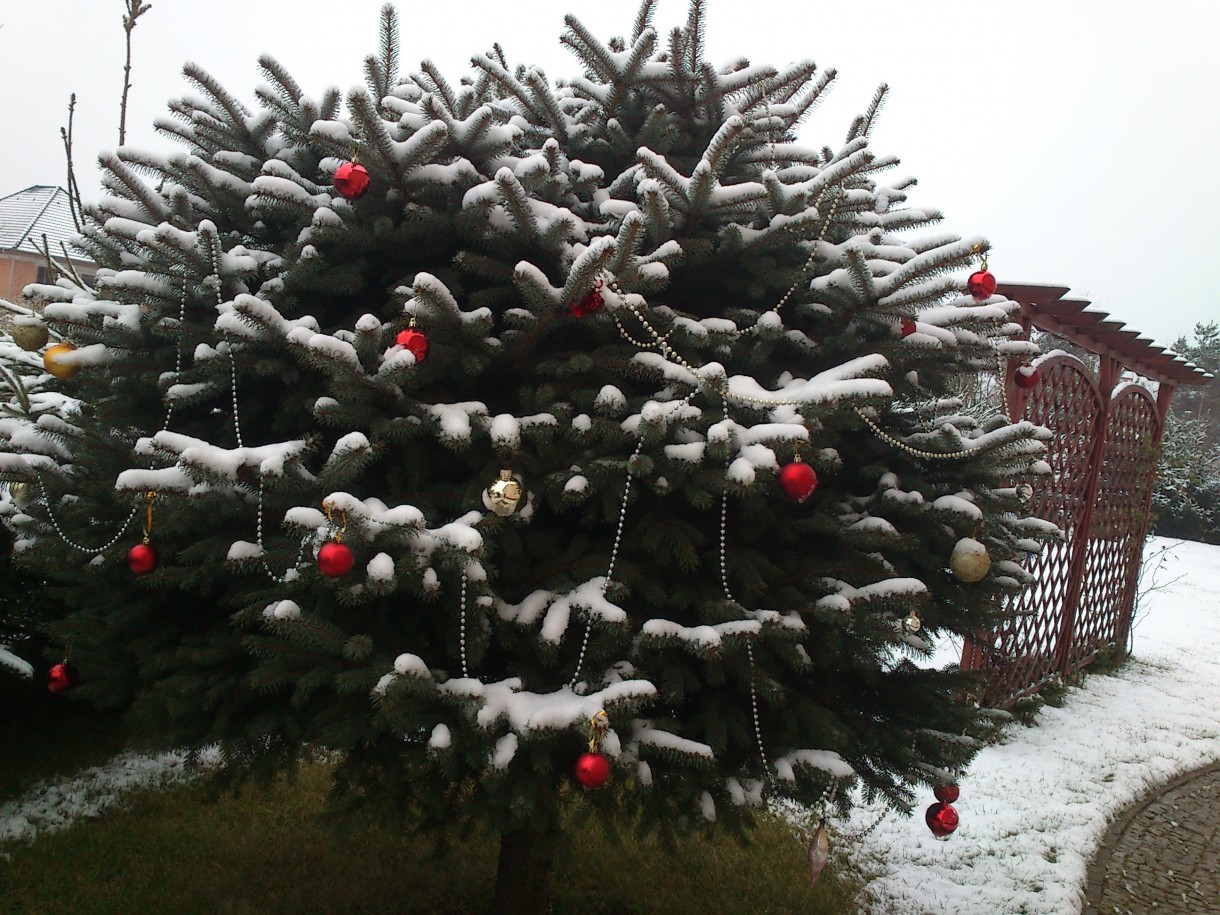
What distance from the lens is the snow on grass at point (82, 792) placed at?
159 inches

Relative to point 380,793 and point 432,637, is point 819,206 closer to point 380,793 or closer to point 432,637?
point 432,637

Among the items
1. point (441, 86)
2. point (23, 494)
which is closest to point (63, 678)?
point (23, 494)

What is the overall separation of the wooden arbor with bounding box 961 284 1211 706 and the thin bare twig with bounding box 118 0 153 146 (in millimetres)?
5671

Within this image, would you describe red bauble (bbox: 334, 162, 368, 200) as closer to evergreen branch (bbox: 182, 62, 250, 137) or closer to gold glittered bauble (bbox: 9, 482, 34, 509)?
evergreen branch (bbox: 182, 62, 250, 137)

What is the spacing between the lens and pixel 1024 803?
484 centimetres

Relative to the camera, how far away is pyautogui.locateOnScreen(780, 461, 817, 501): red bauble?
2.01 meters

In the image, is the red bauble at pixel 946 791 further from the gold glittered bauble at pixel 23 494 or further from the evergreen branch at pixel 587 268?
the gold glittered bauble at pixel 23 494

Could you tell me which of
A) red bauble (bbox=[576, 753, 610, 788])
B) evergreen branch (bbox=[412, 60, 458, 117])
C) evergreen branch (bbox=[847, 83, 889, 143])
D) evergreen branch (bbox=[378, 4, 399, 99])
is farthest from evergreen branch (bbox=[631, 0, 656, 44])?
red bauble (bbox=[576, 753, 610, 788])

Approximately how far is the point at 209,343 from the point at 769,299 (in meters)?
1.70

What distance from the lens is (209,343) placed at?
7.75 ft

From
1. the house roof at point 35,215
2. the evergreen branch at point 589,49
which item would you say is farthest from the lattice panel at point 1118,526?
the house roof at point 35,215

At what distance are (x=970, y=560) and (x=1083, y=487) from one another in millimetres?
5618

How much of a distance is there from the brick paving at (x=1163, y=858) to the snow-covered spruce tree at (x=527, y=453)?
206 cm

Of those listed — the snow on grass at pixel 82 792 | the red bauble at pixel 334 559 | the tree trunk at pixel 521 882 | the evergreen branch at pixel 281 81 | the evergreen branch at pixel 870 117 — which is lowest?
the snow on grass at pixel 82 792
